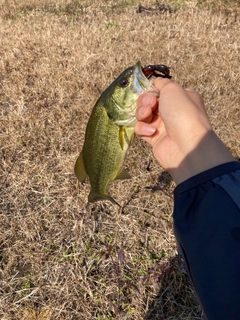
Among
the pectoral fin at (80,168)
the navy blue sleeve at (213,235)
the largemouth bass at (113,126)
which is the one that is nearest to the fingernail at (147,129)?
the largemouth bass at (113,126)

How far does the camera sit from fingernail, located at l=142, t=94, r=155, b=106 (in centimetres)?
192

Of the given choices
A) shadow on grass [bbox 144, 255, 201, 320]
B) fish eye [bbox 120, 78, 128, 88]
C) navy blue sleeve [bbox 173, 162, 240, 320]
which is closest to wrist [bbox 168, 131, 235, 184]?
navy blue sleeve [bbox 173, 162, 240, 320]

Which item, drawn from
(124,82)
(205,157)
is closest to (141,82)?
(124,82)

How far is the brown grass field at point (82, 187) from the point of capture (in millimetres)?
2582

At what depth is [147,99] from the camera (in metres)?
1.92

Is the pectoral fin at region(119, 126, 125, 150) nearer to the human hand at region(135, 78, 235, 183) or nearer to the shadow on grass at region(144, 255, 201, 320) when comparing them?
the human hand at region(135, 78, 235, 183)

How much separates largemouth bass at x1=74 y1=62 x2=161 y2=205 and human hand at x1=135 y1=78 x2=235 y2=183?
62 mm

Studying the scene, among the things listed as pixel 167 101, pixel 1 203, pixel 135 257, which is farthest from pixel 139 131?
pixel 1 203

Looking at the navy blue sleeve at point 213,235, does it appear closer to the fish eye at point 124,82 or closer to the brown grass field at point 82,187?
the fish eye at point 124,82

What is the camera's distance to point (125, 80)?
6.17ft

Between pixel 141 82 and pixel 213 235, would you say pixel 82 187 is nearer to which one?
pixel 141 82

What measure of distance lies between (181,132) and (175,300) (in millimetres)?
1315

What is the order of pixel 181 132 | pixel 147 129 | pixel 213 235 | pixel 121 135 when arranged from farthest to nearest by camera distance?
pixel 147 129 < pixel 121 135 < pixel 181 132 < pixel 213 235

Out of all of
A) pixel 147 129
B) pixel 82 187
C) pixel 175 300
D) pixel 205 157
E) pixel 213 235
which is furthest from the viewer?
pixel 82 187
